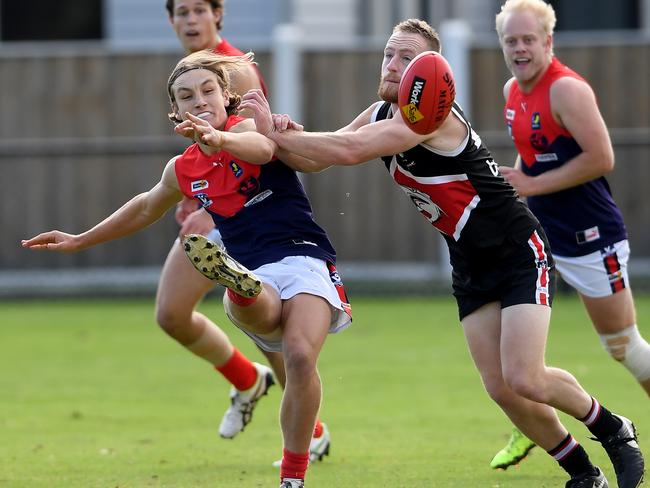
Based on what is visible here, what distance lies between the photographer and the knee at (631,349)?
672 cm

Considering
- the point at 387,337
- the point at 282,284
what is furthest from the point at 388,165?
the point at 387,337

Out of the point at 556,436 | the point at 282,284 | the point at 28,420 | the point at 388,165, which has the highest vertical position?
Result: the point at 388,165

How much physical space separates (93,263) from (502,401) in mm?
10355

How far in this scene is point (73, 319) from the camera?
13742mm

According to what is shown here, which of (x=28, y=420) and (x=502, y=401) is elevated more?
(x=502, y=401)

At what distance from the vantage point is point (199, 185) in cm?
593

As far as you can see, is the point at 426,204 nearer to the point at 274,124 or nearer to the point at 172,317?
the point at 274,124

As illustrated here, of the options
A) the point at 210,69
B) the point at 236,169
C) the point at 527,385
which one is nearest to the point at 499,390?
the point at 527,385

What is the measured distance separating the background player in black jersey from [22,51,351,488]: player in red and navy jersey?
35cm

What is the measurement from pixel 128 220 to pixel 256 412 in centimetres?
273

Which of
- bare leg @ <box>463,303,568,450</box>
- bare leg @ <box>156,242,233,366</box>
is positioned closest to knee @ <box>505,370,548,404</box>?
bare leg @ <box>463,303,568,450</box>

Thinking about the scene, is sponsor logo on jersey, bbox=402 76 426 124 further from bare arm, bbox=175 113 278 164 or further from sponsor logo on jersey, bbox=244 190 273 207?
sponsor logo on jersey, bbox=244 190 273 207

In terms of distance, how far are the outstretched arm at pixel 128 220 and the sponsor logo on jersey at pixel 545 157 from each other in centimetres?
189

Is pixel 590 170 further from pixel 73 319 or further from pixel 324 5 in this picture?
pixel 324 5
